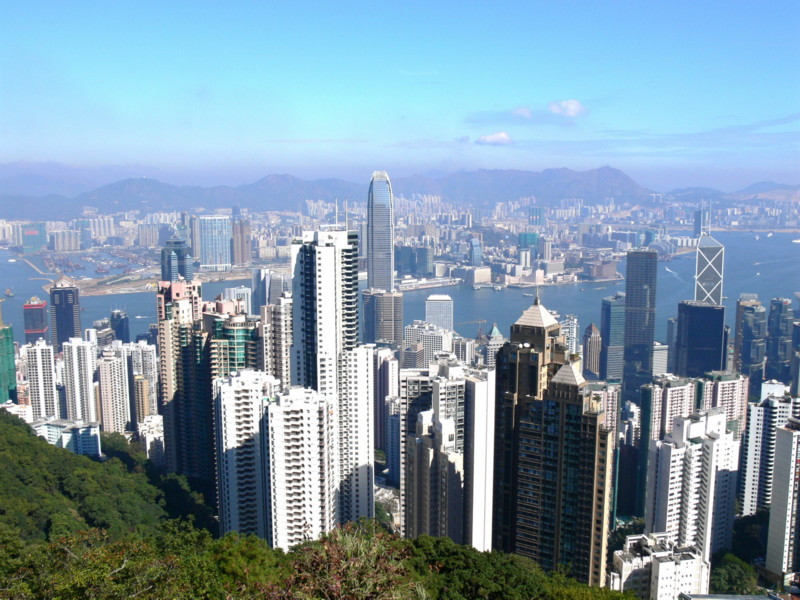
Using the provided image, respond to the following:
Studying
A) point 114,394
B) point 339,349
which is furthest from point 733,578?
point 114,394

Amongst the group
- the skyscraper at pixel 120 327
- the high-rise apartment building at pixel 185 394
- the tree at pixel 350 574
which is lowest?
the skyscraper at pixel 120 327

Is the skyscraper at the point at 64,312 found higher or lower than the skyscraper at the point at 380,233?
lower

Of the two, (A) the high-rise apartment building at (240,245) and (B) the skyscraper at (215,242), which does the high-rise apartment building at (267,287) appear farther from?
(A) the high-rise apartment building at (240,245)

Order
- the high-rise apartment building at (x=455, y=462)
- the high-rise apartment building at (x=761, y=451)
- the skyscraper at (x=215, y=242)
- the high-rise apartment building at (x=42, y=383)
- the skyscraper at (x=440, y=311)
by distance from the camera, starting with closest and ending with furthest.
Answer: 1. the high-rise apartment building at (x=455, y=462)
2. the high-rise apartment building at (x=761, y=451)
3. the high-rise apartment building at (x=42, y=383)
4. the skyscraper at (x=440, y=311)
5. the skyscraper at (x=215, y=242)

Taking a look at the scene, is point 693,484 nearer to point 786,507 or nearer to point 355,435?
point 786,507

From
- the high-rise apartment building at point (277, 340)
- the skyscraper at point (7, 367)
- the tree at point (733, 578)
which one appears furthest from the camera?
the skyscraper at point (7, 367)

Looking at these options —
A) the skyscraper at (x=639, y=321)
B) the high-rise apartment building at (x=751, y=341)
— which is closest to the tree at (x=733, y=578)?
the skyscraper at (x=639, y=321)

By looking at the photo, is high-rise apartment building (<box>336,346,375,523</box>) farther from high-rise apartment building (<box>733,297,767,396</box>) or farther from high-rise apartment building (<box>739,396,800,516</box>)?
high-rise apartment building (<box>733,297,767,396</box>)

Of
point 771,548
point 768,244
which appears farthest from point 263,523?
point 768,244
